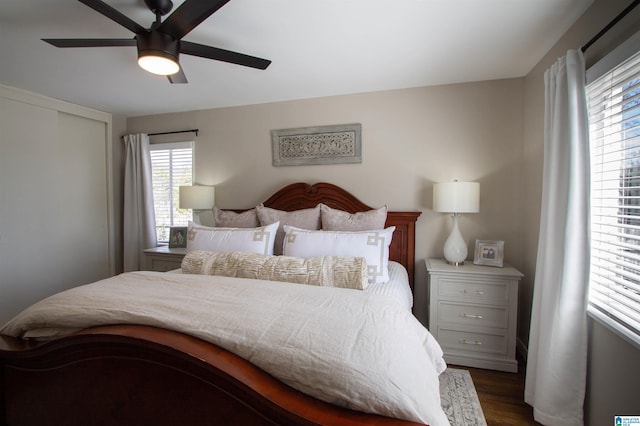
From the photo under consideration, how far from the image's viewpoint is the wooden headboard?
2639mm

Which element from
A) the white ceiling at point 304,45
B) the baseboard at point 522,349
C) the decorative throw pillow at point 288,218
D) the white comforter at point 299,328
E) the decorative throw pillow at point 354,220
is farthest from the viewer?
the decorative throw pillow at point 288,218

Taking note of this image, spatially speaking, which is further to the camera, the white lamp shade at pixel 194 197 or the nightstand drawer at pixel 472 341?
the white lamp shade at pixel 194 197

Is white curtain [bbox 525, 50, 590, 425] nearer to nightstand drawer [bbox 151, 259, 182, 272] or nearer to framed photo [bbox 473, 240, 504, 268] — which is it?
framed photo [bbox 473, 240, 504, 268]

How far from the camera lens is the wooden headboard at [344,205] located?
8.66 feet

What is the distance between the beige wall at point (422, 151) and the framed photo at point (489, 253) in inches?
6.6

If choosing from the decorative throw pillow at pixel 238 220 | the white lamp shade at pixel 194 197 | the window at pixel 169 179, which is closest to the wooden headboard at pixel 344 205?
the decorative throw pillow at pixel 238 220

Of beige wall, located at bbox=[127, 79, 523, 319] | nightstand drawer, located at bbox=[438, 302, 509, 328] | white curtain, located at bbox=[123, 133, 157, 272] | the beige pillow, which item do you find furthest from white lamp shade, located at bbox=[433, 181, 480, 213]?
white curtain, located at bbox=[123, 133, 157, 272]

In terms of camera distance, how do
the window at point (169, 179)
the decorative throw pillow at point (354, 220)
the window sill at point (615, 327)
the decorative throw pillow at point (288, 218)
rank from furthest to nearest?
the window at point (169, 179) → the decorative throw pillow at point (288, 218) → the decorative throw pillow at point (354, 220) → the window sill at point (615, 327)

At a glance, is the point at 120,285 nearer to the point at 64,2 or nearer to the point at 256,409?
the point at 256,409

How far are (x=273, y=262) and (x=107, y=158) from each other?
3.09 meters

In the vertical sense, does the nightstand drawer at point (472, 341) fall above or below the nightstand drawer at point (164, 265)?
below

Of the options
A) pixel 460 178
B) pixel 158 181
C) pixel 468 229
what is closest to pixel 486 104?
pixel 460 178

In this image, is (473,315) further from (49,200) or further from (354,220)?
(49,200)

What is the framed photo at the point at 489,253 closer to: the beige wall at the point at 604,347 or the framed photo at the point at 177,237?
the beige wall at the point at 604,347
